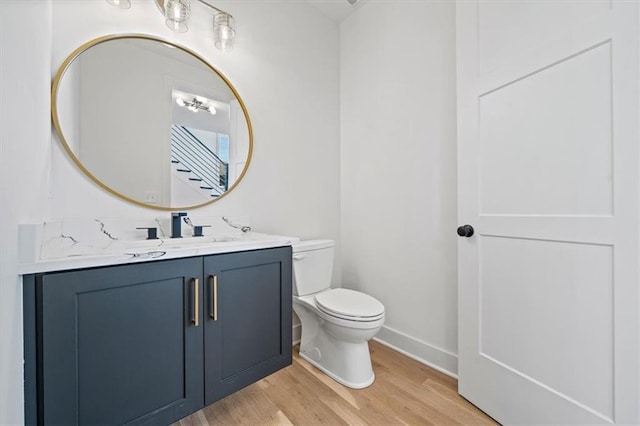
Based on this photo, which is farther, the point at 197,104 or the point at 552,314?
the point at 197,104

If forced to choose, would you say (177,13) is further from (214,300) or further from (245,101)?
A: (214,300)

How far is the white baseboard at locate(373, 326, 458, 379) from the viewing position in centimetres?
167

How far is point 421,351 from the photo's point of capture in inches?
72.1

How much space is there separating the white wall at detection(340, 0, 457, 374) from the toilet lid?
0.40m

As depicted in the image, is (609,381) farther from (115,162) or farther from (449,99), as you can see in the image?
(115,162)

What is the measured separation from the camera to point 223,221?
5.51 feet

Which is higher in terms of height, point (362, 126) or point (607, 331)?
point (362, 126)

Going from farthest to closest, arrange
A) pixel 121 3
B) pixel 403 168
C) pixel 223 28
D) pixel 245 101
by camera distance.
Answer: pixel 403 168 → pixel 245 101 → pixel 223 28 → pixel 121 3

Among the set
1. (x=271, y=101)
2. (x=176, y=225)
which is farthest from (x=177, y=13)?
(x=176, y=225)

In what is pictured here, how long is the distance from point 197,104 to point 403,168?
1396mm

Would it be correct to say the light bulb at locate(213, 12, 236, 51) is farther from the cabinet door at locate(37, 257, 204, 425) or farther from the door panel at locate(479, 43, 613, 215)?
the door panel at locate(479, 43, 613, 215)

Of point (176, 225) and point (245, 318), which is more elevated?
point (176, 225)

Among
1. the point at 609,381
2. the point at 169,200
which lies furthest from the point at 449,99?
the point at 169,200

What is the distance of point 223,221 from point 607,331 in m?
1.79
